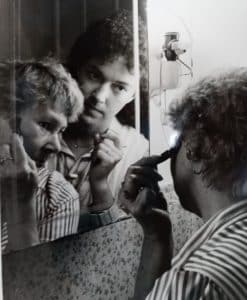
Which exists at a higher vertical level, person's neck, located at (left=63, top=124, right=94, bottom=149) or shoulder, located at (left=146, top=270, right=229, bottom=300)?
person's neck, located at (left=63, top=124, right=94, bottom=149)

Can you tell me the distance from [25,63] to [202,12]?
0.43 m

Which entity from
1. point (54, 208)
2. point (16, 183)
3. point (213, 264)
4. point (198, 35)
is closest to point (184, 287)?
point (213, 264)

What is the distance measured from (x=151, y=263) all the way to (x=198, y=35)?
0.54m

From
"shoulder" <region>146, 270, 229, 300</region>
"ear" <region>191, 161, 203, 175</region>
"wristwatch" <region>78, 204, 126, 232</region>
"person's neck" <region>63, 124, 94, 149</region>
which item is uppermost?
"person's neck" <region>63, 124, 94, 149</region>

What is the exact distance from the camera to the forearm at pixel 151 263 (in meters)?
1.11

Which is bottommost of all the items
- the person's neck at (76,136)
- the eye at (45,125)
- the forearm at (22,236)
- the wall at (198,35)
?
the forearm at (22,236)

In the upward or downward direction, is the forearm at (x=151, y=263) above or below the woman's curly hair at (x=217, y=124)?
below

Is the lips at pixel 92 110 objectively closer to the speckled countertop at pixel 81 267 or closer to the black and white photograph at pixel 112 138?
the black and white photograph at pixel 112 138

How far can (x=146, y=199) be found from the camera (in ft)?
3.71

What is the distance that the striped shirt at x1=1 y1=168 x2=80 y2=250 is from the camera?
1124 millimetres

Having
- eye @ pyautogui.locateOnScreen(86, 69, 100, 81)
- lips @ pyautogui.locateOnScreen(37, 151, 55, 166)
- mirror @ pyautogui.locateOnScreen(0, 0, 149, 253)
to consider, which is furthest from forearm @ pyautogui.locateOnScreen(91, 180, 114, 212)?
eye @ pyautogui.locateOnScreen(86, 69, 100, 81)

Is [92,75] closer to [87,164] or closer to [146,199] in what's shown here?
[87,164]

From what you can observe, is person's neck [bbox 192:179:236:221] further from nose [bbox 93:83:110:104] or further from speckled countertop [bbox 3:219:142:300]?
nose [bbox 93:83:110:104]

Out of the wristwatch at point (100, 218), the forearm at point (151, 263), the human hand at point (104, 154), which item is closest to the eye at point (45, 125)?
the human hand at point (104, 154)
